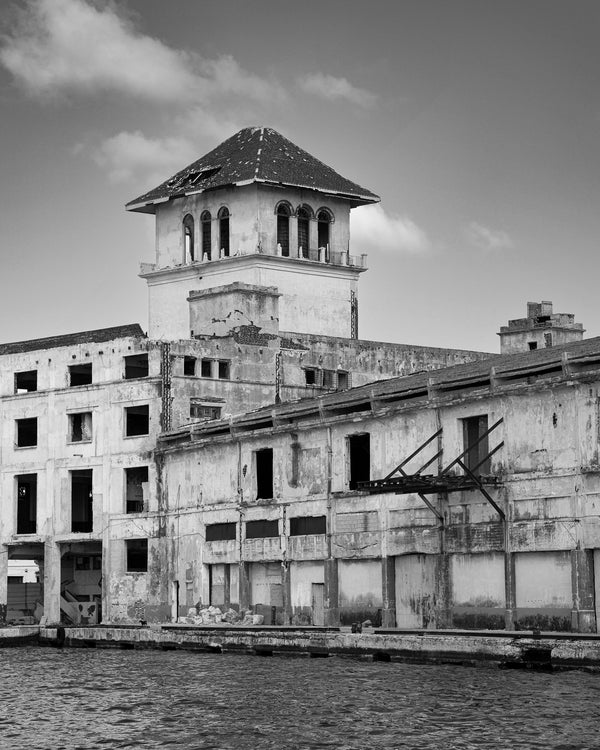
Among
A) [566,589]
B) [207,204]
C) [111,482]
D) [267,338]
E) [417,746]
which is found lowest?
[417,746]

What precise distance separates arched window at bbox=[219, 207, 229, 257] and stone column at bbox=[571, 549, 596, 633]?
36267 millimetres

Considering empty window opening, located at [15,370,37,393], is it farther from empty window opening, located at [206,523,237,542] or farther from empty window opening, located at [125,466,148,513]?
empty window opening, located at [206,523,237,542]

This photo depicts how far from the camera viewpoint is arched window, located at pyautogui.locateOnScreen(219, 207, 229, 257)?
3103 inches

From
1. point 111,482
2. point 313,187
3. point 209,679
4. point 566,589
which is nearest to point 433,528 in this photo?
point 566,589

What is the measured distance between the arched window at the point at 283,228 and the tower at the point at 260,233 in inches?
1.8

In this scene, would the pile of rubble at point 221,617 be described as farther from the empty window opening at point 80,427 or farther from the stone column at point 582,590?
the stone column at point 582,590

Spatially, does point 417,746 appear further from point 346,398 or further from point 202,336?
point 202,336

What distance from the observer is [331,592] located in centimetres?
5441

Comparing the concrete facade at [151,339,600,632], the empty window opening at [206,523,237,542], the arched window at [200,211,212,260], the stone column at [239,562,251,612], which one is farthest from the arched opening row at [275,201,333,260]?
the stone column at [239,562,251,612]

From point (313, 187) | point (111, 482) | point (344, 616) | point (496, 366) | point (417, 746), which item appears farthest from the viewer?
point (313, 187)

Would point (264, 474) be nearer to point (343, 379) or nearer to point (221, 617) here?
point (221, 617)

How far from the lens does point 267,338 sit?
6825 cm

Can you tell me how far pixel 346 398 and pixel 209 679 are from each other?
14.5m

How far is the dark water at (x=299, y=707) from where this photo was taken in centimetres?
3212
